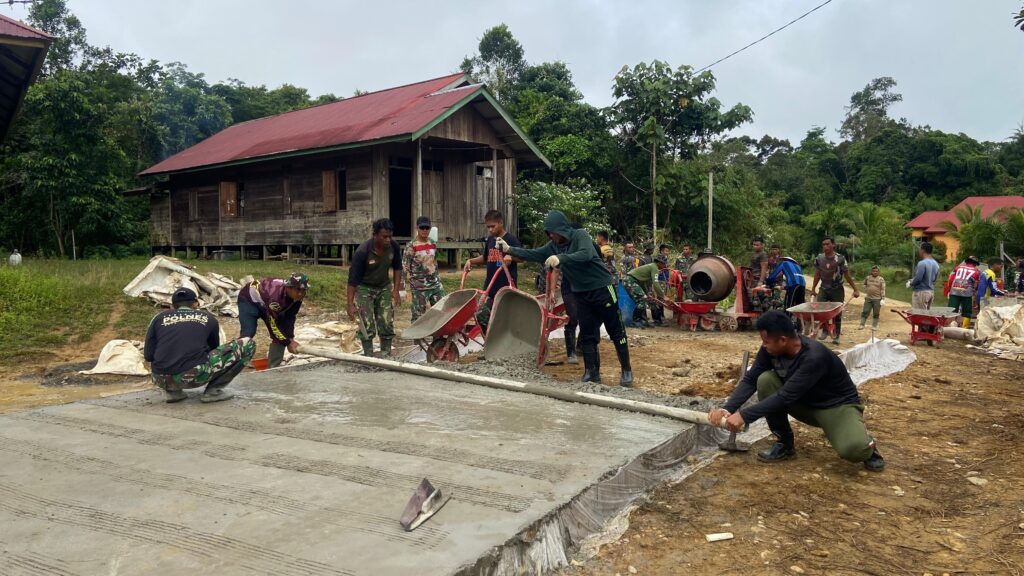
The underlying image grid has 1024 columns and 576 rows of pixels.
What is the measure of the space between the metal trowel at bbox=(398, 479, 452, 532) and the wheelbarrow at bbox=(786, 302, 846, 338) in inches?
281

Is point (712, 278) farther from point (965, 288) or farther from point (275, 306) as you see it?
point (275, 306)

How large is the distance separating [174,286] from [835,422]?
10.8 m

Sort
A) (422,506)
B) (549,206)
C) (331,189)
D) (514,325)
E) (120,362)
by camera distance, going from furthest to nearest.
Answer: (549,206), (331,189), (120,362), (514,325), (422,506)

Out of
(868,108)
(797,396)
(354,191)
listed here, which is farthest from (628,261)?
(868,108)

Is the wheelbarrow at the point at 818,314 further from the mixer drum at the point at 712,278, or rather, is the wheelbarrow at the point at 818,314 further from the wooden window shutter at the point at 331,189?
the wooden window shutter at the point at 331,189

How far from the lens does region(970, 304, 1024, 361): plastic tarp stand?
9188mm

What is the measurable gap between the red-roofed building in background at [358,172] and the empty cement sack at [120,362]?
23.3 ft

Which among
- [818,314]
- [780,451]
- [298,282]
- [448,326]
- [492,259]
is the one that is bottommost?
[780,451]

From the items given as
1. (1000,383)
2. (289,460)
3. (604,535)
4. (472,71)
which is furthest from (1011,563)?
(472,71)

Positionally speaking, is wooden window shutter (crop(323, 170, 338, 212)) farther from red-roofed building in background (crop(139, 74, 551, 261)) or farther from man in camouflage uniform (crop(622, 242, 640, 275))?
man in camouflage uniform (crop(622, 242, 640, 275))

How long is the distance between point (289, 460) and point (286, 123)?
743 inches

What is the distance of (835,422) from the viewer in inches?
156

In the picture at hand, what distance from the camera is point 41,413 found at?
4570 mm

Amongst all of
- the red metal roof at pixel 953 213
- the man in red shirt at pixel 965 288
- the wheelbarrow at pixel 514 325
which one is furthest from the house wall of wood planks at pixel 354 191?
the red metal roof at pixel 953 213
